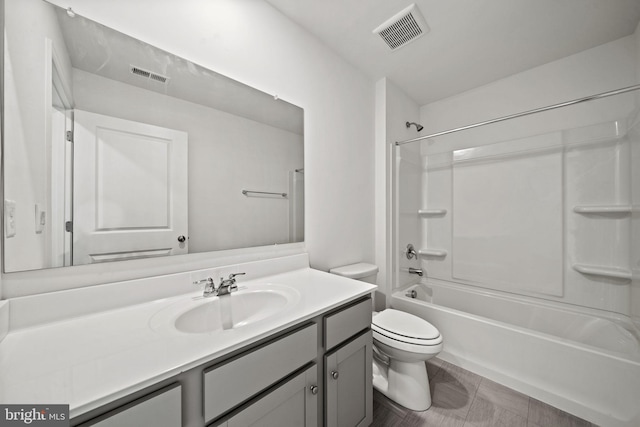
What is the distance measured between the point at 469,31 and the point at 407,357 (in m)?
2.21

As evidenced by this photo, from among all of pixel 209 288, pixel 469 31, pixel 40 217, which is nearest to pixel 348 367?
pixel 209 288

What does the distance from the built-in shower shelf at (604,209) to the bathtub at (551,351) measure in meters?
0.73

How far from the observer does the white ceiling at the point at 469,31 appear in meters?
1.42

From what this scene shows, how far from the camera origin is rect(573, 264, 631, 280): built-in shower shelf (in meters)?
1.59

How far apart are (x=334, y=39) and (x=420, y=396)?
2.45 metres

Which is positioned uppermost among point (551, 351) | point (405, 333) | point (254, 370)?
point (254, 370)

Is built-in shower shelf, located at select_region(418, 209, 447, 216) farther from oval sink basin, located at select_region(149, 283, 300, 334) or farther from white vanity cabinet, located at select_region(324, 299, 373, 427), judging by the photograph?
oval sink basin, located at select_region(149, 283, 300, 334)

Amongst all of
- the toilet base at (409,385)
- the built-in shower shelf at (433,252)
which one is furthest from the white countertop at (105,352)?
the built-in shower shelf at (433,252)

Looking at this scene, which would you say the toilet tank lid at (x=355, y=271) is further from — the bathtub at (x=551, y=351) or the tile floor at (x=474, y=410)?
the tile floor at (x=474, y=410)

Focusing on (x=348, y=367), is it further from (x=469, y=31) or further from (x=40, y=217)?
(x=469, y=31)

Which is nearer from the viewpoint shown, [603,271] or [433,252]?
[603,271]

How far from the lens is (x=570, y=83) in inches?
74.4

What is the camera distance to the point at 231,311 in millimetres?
1022

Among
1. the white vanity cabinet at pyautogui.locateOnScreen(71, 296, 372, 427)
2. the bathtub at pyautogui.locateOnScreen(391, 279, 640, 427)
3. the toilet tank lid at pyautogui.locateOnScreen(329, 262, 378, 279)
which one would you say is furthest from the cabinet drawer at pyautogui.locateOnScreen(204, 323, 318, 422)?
the bathtub at pyautogui.locateOnScreen(391, 279, 640, 427)
